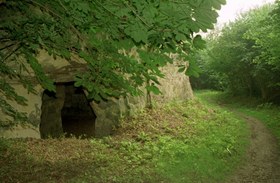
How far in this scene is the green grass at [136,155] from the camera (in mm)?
7953

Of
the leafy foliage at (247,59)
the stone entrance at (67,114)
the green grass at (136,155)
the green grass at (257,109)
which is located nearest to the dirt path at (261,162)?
the green grass at (136,155)

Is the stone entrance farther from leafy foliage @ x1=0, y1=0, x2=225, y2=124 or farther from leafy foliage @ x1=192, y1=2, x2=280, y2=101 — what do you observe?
leafy foliage @ x1=192, y1=2, x2=280, y2=101

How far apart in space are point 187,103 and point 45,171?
463 inches

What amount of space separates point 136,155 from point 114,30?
20.0 ft

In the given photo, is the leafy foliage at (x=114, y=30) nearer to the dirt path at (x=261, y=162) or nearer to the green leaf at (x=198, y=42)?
the green leaf at (x=198, y=42)

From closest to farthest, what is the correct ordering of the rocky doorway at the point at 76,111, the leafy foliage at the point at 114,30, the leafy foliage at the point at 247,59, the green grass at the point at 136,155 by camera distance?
the leafy foliage at the point at 114,30, the green grass at the point at 136,155, the rocky doorway at the point at 76,111, the leafy foliage at the point at 247,59

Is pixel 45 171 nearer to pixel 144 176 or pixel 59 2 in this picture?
pixel 144 176

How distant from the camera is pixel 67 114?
20047mm

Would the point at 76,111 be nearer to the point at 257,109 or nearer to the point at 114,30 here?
Result: the point at 257,109

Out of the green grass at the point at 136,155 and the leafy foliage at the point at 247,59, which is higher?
the leafy foliage at the point at 247,59

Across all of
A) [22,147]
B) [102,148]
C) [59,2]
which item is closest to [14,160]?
[22,147]

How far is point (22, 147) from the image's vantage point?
932 cm

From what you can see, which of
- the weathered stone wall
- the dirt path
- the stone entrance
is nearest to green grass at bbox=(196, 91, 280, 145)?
the dirt path

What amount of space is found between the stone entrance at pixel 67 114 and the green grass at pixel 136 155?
4.04m
